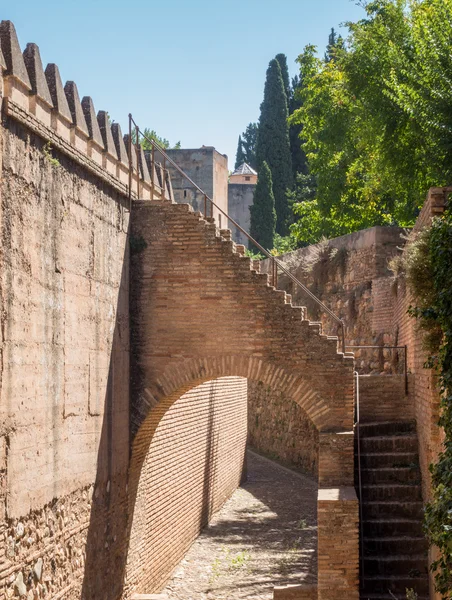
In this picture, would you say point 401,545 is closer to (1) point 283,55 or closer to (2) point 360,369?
(2) point 360,369

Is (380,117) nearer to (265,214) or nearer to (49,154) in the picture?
(49,154)

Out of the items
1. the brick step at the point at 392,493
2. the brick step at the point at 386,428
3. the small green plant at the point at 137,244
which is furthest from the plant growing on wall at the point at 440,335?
the small green plant at the point at 137,244

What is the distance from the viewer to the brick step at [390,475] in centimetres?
1116

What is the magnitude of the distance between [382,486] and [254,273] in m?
3.23

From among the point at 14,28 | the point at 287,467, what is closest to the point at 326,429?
the point at 14,28

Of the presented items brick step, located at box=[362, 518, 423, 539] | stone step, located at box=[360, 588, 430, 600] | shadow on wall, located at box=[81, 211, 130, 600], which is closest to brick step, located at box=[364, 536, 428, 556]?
brick step, located at box=[362, 518, 423, 539]

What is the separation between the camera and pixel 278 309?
10.9 metres

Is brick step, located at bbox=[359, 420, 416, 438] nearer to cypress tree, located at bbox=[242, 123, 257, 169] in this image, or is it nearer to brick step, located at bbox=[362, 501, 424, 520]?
brick step, located at bbox=[362, 501, 424, 520]

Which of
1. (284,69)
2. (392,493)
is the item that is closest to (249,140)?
(284,69)

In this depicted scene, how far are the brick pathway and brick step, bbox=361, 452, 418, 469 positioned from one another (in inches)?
77.9

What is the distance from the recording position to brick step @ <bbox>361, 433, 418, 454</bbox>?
38.4ft

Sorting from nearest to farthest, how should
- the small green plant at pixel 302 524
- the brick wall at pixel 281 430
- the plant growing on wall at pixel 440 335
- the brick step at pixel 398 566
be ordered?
the plant growing on wall at pixel 440 335 < the brick step at pixel 398 566 < the small green plant at pixel 302 524 < the brick wall at pixel 281 430

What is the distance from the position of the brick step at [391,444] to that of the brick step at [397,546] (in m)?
1.65

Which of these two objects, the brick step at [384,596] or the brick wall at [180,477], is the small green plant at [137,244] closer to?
the brick wall at [180,477]
